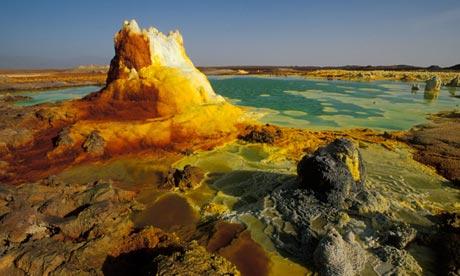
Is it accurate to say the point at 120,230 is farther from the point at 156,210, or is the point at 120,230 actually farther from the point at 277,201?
the point at 277,201

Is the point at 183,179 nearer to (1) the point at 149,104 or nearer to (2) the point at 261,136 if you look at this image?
(2) the point at 261,136

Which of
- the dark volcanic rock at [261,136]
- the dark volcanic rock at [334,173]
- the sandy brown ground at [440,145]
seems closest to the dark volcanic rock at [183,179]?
the dark volcanic rock at [334,173]

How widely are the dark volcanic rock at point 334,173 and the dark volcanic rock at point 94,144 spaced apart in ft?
22.5

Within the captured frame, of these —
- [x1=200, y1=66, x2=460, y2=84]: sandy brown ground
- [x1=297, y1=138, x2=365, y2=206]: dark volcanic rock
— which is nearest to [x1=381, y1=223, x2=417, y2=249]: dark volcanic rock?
[x1=297, y1=138, x2=365, y2=206]: dark volcanic rock

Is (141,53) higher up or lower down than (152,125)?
higher up

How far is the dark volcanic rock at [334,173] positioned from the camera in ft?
22.5

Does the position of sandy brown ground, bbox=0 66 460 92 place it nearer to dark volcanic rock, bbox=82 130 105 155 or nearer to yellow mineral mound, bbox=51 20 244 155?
yellow mineral mound, bbox=51 20 244 155

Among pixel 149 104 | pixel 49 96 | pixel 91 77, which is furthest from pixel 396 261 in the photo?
pixel 91 77

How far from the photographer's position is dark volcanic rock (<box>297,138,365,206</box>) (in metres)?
6.86

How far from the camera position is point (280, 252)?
18.4 ft

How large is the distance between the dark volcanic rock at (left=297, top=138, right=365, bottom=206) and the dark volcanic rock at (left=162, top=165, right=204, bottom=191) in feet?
9.23

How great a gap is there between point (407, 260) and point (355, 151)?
2794 mm

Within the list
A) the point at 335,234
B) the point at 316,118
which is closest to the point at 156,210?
the point at 335,234

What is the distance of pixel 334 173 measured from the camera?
690 cm
